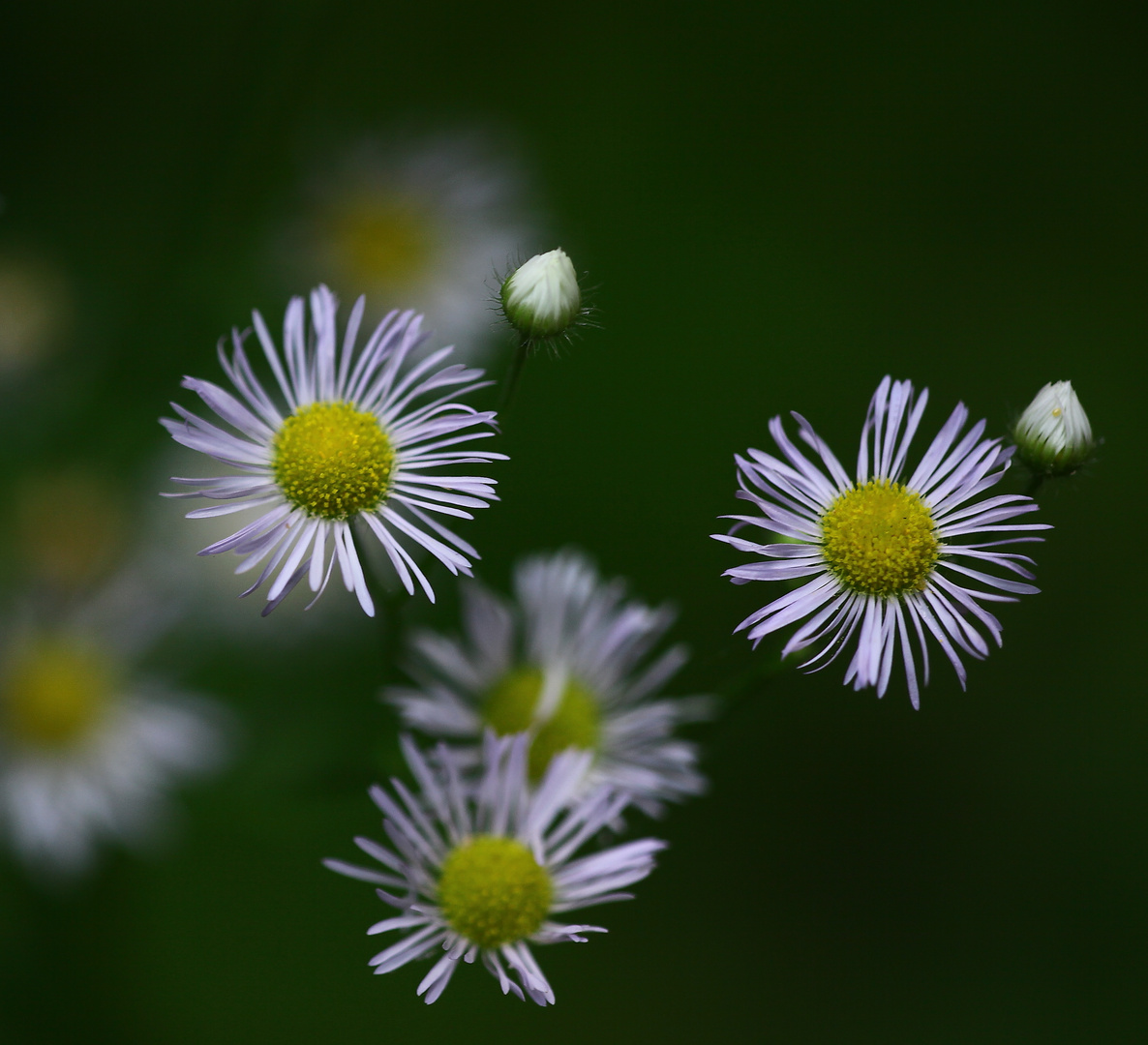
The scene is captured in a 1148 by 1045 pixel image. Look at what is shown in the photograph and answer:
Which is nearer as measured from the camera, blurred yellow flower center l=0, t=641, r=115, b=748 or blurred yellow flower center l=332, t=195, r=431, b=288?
blurred yellow flower center l=0, t=641, r=115, b=748

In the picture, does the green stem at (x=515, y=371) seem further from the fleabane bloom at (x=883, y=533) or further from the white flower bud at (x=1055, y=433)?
the white flower bud at (x=1055, y=433)

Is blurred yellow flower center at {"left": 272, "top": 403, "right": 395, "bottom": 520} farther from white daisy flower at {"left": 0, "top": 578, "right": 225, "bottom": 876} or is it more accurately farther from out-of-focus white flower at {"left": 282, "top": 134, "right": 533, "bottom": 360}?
out-of-focus white flower at {"left": 282, "top": 134, "right": 533, "bottom": 360}

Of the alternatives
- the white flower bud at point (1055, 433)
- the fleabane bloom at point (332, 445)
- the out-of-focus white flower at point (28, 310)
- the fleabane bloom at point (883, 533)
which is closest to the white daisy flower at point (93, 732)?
the out-of-focus white flower at point (28, 310)

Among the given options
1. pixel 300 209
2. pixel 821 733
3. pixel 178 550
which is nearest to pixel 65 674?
pixel 178 550

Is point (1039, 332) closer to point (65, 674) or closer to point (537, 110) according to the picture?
point (537, 110)

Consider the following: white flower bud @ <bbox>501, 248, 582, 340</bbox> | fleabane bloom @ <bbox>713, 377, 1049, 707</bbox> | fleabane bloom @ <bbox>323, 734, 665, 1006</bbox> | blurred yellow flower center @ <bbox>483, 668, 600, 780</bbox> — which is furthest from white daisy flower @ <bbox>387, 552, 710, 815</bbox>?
white flower bud @ <bbox>501, 248, 582, 340</bbox>

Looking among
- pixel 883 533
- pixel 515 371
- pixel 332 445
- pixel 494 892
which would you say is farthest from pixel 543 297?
pixel 494 892

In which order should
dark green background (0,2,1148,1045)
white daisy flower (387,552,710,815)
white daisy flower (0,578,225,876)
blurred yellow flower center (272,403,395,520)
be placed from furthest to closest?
dark green background (0,2,1148,1045) → white daisy flower (0,578,225,876) → white daisy flower (387,552,710,815) → blurred yellow flower center (272,403,395,520)
